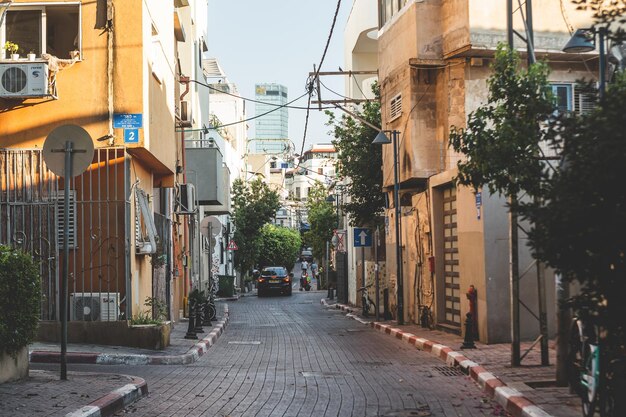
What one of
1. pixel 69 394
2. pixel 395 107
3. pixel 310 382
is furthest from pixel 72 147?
pixel 395 107

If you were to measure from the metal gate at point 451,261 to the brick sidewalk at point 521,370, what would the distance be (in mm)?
644

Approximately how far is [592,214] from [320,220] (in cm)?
5255

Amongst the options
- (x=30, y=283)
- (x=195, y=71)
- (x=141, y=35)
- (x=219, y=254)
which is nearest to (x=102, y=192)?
(x=141, y=35)

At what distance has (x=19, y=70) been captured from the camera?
1582 centimetres

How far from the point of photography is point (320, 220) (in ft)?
194

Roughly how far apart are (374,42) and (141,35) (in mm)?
23724

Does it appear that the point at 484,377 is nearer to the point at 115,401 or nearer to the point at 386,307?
the point at 115,401

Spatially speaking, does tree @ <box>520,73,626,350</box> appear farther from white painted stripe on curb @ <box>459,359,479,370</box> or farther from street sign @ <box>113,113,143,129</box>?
street sign @ <box>113,113,143,129</box>

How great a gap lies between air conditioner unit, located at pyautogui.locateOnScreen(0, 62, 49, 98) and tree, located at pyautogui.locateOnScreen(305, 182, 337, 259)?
133 feet

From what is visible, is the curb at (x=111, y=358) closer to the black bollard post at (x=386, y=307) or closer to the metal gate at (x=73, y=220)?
the metal gate at (x=73, y=220)

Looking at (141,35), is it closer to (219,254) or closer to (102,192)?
(102,192)

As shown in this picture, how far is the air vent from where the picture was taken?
78.5 feet

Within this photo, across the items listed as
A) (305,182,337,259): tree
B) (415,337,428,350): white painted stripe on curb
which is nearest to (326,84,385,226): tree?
(415,337,428,350): white painted stripe on curb

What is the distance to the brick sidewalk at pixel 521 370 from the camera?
974 centimetres
